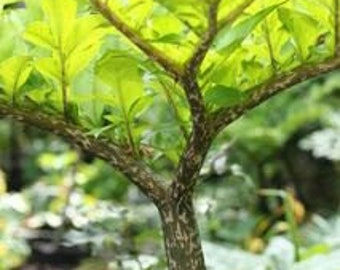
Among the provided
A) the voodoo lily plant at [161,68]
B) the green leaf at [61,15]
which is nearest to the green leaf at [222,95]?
the voodoo lily plant at [161,68]

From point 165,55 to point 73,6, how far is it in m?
0.07

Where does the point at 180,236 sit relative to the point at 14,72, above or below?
below

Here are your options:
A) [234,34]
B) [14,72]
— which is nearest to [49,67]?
[14,72]

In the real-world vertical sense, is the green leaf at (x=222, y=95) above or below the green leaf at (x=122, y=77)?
below

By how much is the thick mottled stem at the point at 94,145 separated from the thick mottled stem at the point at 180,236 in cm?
1

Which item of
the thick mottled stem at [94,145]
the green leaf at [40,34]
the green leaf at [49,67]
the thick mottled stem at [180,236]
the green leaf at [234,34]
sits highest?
the green leaf at [40,34]

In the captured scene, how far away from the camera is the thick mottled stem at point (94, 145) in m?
0.66

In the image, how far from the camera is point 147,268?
3.80 ft

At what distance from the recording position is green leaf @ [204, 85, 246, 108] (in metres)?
0.60

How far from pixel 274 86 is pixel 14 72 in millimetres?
189

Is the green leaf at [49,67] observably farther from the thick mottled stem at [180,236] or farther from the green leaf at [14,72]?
the thick mottled stem at [180,236]

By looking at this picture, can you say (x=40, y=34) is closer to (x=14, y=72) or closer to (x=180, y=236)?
(x=14, y=72)

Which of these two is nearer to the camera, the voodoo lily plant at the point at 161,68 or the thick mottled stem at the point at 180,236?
the voodoo lily plant at the point at 161,68

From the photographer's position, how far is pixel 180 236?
0.67 m
